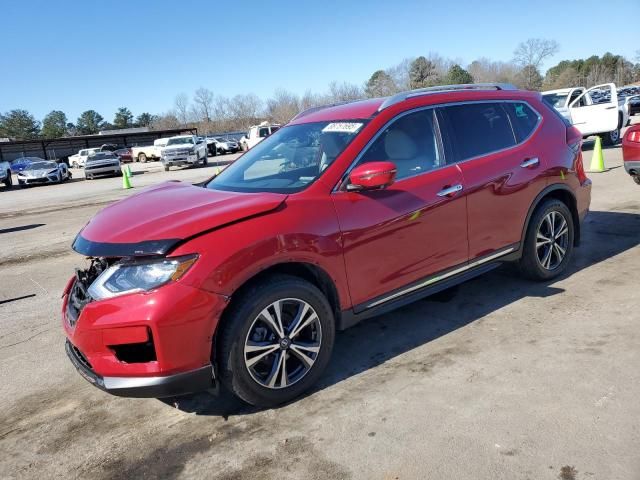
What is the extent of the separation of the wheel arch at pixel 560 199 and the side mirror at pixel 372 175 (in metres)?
1.87

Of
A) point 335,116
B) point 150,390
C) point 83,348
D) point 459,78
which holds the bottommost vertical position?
point 150,390

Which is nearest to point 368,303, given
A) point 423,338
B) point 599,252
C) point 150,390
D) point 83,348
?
point 423,338

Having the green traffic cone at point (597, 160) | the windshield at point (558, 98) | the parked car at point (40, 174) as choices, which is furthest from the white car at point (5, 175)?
the green traffic cone at point (597, 160)

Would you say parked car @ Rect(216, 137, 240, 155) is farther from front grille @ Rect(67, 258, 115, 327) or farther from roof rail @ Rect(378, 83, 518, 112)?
front grille @ Rect(67, 258, 115, 327)

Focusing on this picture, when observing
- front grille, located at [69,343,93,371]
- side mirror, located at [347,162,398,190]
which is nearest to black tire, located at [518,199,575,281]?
side mirror, located at [347,162,398,190]

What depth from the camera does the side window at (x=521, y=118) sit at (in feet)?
15.2

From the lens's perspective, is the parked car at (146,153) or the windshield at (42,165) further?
the parked car at (146,153)

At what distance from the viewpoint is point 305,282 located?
3203mm

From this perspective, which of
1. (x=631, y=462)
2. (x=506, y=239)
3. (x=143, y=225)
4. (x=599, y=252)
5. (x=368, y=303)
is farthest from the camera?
(x=599, y=252)

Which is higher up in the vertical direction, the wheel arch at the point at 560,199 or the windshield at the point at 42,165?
the windshield at the point at 42,165

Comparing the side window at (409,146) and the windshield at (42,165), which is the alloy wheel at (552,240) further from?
the windshield at (42,165)

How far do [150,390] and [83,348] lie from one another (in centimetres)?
50

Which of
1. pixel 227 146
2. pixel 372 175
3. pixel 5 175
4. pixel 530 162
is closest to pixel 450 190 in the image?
pixel 372 175

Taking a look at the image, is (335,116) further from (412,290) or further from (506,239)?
(506,239)
